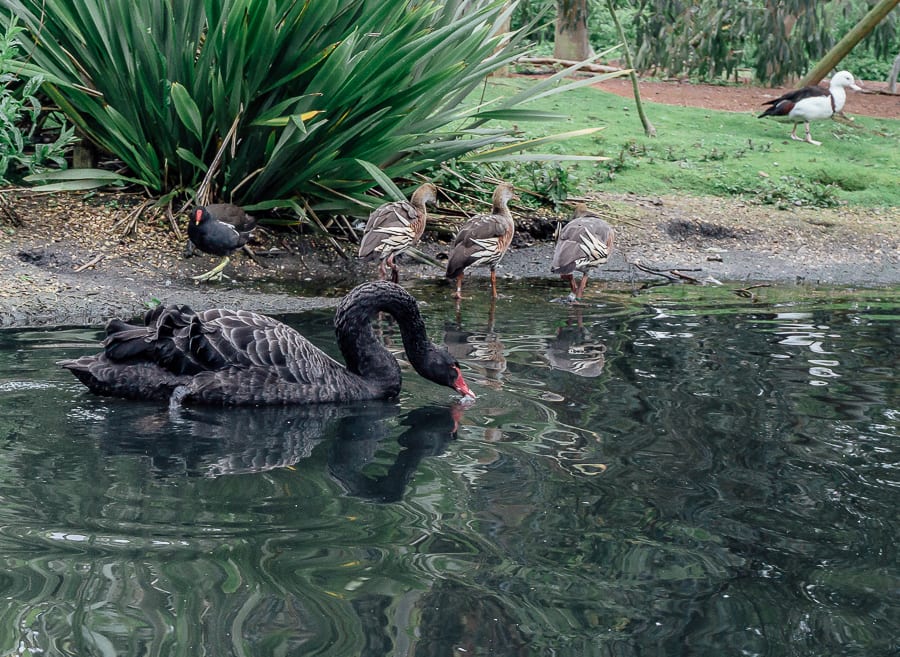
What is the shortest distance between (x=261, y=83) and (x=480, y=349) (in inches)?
136

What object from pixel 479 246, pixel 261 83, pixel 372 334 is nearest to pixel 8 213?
pixel 261 83

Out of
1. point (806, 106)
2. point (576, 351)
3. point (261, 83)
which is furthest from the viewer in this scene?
point (806, 106)

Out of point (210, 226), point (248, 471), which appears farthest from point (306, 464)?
point (210, 226)

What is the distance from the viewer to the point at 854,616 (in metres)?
3.50

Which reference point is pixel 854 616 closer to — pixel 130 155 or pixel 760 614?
pixel 760 614

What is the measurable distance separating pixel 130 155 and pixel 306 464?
5546 mm

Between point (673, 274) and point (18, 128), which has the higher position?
point (18, 128)

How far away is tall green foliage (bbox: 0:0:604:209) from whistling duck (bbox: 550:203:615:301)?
120cm

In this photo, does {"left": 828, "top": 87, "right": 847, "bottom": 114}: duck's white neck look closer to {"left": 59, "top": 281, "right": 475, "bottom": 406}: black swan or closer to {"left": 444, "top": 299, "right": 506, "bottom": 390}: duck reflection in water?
{"left": 444, "top": 299, "right": 506, "bottom": 390}: duck reflection in water

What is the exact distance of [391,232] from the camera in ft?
29.4

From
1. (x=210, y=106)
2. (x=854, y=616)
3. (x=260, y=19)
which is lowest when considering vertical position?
(x=854, y=616)

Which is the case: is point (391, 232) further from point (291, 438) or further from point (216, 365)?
point (291, 438)

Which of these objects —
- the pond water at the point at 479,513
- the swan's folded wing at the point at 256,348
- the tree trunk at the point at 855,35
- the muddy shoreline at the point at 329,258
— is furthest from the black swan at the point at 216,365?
the tree trunk at the point at 855,35

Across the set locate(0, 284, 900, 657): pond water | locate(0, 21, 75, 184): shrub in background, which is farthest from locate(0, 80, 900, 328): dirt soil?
locate(0, 284, 900, 657): pond water
